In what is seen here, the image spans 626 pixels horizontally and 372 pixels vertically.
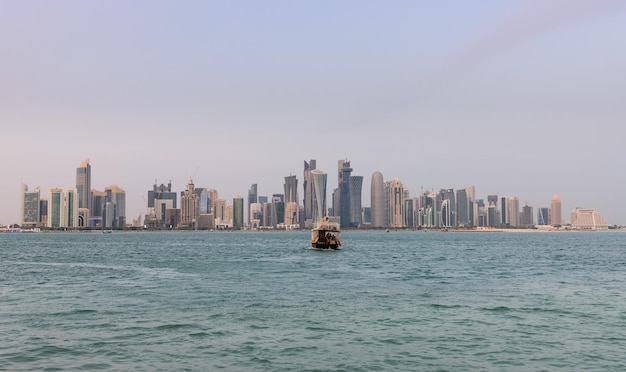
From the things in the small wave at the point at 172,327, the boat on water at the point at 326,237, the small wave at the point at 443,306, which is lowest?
the small wave at the point at 443,306

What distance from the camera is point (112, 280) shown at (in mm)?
59125

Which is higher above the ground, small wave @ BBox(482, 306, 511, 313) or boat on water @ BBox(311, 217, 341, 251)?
boat on water @ BBox(311, 217, 341, 251)

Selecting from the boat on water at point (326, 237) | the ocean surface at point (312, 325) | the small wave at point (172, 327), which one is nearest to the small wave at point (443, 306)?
the ocean surface at point (312, 325)

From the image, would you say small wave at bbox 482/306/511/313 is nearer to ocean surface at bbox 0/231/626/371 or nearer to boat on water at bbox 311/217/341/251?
ocean surface at bbox 0/231/626/371

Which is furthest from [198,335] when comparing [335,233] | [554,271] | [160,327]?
[335,233]

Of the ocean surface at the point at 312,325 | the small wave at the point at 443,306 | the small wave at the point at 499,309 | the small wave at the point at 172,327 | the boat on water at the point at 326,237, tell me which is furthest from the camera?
the boat on water at the point at 326,237

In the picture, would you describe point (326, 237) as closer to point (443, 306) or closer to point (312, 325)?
point (443, 306)

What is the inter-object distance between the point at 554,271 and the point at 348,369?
185 ft

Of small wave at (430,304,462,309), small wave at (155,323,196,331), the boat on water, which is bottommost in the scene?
small wave at (430,304,462,309)

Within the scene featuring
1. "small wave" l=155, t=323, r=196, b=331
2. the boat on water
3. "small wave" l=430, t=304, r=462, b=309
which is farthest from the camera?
the boat on water

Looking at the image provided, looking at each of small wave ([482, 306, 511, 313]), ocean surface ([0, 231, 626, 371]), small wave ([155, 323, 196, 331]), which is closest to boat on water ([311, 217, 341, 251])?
ocean surface ([0, 231, 626, 371])

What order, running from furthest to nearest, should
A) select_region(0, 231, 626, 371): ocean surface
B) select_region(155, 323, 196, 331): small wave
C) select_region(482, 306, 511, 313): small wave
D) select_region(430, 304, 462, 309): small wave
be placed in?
select_region(430, 304, 462, 309): small wave → select_region(482, 306, 511, 313): small wave → select_region(155, 323, 196, 331): small wave → select_region(0, 231, 626, 371): ocean surface

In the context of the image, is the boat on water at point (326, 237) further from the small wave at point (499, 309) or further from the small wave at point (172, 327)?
the small wave at point (172, 327)

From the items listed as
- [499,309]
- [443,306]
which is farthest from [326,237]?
[499,309]
